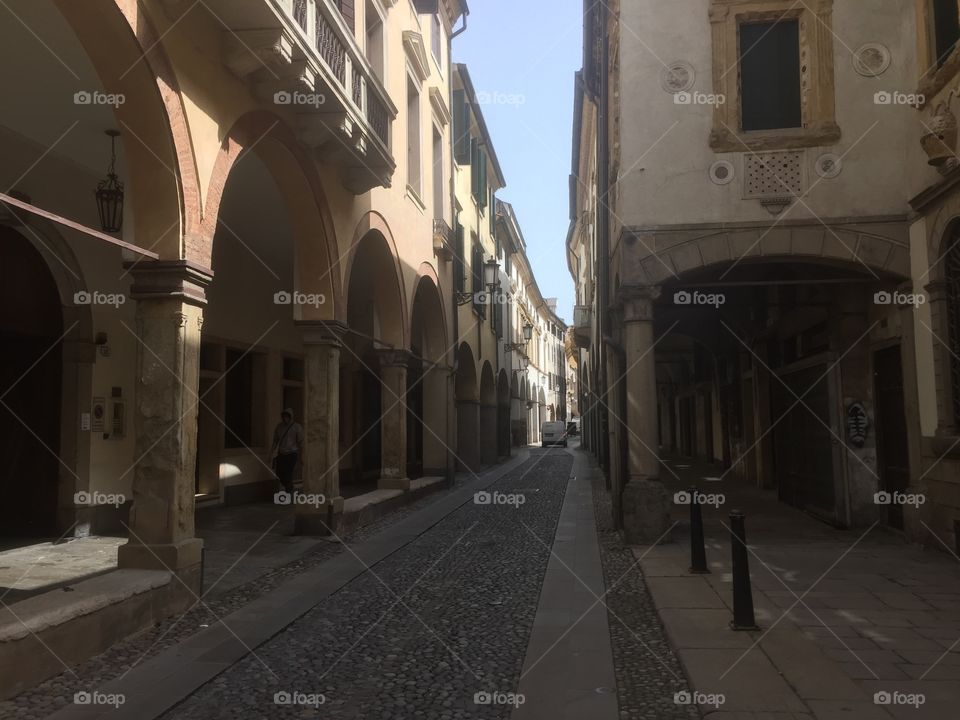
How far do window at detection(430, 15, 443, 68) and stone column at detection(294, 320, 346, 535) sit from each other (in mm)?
9669

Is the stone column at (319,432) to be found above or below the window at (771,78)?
below

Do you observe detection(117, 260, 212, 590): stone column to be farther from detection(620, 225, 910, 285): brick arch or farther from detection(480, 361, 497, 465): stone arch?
detection(480, 361, 497, 465): stone arch

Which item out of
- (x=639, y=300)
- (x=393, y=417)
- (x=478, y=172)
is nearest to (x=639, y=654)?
(x=639, y=300)

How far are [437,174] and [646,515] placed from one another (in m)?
10.9

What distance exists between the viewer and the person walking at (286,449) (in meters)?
12.0

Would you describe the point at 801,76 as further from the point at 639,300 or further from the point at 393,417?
the point at 393,417

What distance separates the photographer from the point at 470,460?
2181cm

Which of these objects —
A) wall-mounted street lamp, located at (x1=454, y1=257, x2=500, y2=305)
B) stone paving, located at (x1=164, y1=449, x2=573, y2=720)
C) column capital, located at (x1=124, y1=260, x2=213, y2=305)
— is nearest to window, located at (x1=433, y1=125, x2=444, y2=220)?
wall-mounted street lamp, located at (x1=454, y1=257, x2=500, y2=305)

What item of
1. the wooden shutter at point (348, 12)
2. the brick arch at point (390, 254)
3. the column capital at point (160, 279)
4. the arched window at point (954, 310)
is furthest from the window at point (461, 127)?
the column capital at point (160, 279)

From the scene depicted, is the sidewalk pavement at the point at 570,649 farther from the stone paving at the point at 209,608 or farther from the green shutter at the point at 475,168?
the green shutter at the point at 475,168

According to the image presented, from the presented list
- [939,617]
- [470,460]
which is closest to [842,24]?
[939,617]

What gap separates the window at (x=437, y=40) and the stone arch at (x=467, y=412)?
766 centimetres

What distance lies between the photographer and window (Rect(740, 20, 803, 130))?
977cm

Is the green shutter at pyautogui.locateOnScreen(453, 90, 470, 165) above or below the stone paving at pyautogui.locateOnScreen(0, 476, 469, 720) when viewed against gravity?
above
